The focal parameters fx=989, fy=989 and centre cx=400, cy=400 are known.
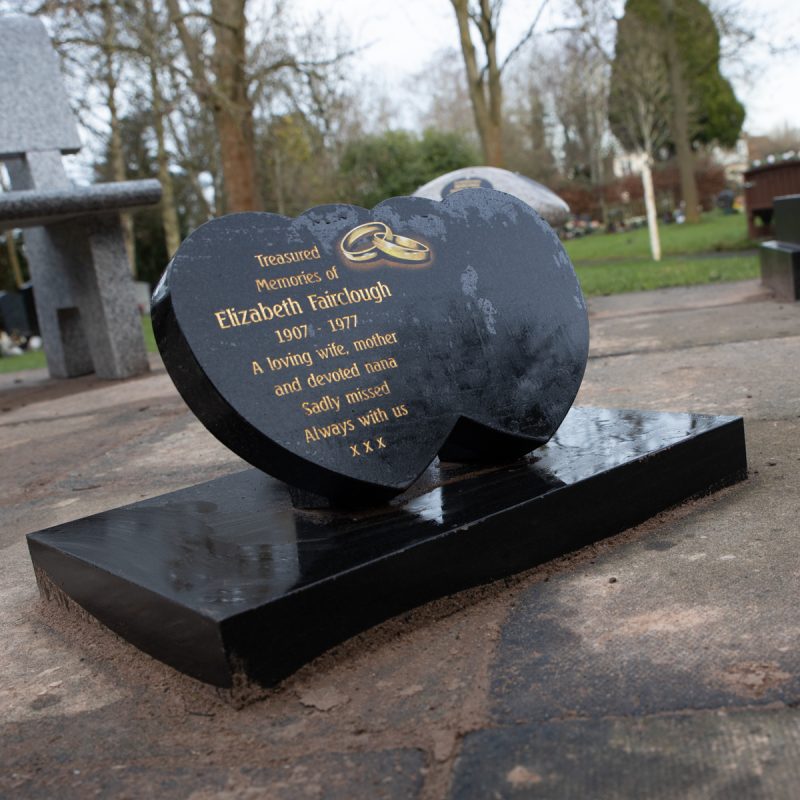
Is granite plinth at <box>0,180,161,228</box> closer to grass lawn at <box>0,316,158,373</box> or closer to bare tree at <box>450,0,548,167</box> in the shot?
grass lawn at <box>0,316,158,373</box>

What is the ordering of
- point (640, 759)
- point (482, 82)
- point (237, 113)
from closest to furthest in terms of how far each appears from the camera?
point (640, 759)
point (237, 113)
point (482, 82)

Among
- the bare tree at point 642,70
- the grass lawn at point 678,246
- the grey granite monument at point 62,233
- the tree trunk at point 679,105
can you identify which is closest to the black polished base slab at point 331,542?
the grey granite monument at point 62,233

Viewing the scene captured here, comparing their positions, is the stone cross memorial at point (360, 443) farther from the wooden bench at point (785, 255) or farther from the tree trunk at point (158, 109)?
the tree trunk at point (158, 109)

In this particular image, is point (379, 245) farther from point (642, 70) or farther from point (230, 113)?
point (642, 70)

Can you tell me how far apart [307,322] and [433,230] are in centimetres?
63

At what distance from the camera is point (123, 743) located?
6.93ft

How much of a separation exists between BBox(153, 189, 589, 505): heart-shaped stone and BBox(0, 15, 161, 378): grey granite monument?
535 cm

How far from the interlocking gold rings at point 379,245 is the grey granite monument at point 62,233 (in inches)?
210

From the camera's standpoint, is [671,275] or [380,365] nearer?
[380,365]

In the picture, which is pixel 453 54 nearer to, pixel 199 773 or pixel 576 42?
pixel 576 42

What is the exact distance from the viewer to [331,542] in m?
2.62

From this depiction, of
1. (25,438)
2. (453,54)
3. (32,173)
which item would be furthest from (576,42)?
(25,438)

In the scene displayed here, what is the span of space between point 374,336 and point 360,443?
346 millimetres

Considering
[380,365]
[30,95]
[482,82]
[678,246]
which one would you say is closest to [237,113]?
[30,95]
